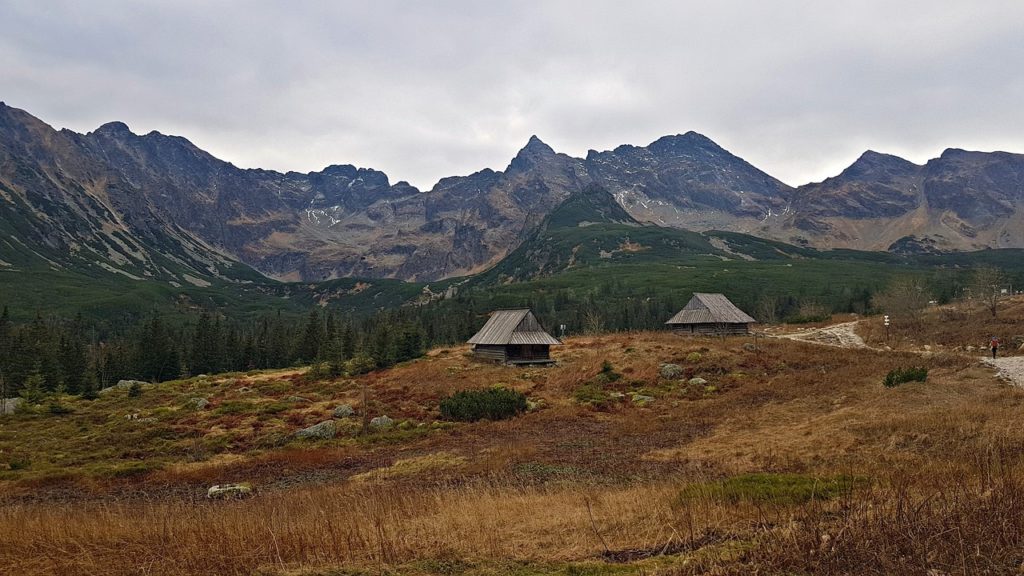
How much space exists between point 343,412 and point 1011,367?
45.6 meters

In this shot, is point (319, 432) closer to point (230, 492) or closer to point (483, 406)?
point (483, 406)

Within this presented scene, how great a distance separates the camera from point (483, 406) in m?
37.6

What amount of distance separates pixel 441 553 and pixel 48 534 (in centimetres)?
806

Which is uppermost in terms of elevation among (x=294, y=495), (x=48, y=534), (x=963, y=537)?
(x=963, y=537)

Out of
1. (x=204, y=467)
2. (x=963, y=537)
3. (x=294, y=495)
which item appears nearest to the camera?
(x=963, y=537)

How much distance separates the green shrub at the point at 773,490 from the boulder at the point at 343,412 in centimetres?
3265

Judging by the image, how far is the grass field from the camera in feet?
26.0

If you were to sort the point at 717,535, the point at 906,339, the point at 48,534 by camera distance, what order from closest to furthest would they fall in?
the point at 717,535 → the point at 48,534 → the point at 906,339

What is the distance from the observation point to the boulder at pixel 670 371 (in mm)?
46569

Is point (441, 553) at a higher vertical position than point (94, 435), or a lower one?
higher

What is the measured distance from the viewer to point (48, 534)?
1051 centimetres

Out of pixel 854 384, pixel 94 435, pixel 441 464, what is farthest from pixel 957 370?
pixel 94 435

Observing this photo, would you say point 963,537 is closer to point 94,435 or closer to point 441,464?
point 441,464

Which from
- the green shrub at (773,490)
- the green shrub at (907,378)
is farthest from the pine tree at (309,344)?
the green shrub at (773,490)
